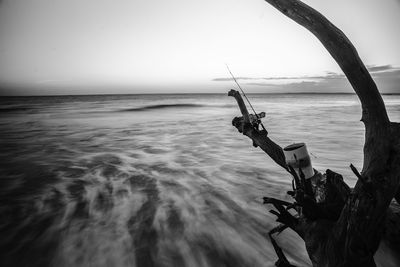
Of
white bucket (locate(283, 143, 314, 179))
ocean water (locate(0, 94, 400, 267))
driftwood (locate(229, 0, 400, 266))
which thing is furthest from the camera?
ocean water (locate(0, 94, 400, 267))

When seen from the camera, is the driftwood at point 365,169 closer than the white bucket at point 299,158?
Yes

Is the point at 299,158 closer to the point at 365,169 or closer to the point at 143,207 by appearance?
the point at 365,169

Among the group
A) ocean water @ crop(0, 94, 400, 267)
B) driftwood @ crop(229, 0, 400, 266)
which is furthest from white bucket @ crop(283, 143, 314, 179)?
ocean water @ crop(0, 94, 400, 267)

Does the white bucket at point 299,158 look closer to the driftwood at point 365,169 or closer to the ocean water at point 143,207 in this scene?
the driftwood at point 365,169

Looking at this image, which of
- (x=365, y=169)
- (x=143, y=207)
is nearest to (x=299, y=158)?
(x=365, y=169)

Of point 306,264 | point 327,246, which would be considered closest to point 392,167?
point 327,246

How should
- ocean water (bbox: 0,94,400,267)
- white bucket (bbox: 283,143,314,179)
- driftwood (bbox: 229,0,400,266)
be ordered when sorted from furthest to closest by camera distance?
ocean water (bbox: 0,94,400,267) → white bucket (bbox: 283,143,314,179) → driftwood (bbox: 229,0,400,266)

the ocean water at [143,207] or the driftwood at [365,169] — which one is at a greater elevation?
the driftwood at [365,169]

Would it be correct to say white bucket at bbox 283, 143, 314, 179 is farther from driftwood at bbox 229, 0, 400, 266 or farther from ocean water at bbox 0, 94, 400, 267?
ocean water at bbox 0, 94, 400, 267

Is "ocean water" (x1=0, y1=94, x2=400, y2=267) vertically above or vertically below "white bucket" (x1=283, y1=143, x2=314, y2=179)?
below

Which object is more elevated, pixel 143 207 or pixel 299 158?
pixel 299 158

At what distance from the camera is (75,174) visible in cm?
690

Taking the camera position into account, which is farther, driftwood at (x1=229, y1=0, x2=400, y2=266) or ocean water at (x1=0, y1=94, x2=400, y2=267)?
ocean water at (x1=0, y1=94, x2=400, y2=267)

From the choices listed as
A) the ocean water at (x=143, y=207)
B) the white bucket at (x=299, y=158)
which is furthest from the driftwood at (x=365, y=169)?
the ocean water at (x=143, y=207)
